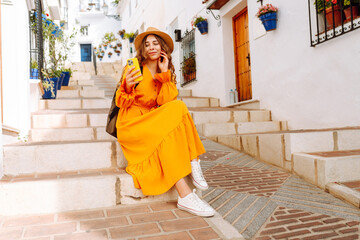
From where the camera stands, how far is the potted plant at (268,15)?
496 centimetres

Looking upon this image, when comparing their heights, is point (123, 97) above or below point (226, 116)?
above

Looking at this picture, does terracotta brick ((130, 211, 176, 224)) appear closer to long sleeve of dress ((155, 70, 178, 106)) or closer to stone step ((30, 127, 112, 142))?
long sleeve of dress ((155, 70, 178, 106))

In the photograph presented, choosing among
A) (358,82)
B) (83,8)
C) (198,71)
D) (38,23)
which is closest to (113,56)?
Result: (83,8)

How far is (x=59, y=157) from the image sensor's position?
240 centimetres

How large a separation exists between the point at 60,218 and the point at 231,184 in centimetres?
146

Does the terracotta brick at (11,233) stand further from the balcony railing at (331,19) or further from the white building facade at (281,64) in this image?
the balcony railing at (331,19)

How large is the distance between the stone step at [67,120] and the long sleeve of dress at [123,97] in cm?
185

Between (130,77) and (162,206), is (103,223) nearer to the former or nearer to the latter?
(162,206)

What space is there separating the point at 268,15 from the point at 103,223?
445 cm

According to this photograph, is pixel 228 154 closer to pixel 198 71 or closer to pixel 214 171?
pixel 214 171

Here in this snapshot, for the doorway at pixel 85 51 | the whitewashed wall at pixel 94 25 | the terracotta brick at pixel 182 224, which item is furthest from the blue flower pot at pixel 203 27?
the doorway at pixel 85 51

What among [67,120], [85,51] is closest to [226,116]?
[67,120]

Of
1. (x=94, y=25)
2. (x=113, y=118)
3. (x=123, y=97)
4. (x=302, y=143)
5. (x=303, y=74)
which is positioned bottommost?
(x=302, y=143)

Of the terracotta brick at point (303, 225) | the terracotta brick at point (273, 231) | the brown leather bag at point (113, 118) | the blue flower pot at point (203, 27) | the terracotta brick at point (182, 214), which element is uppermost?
the blue flower pot at point (203, 27)
